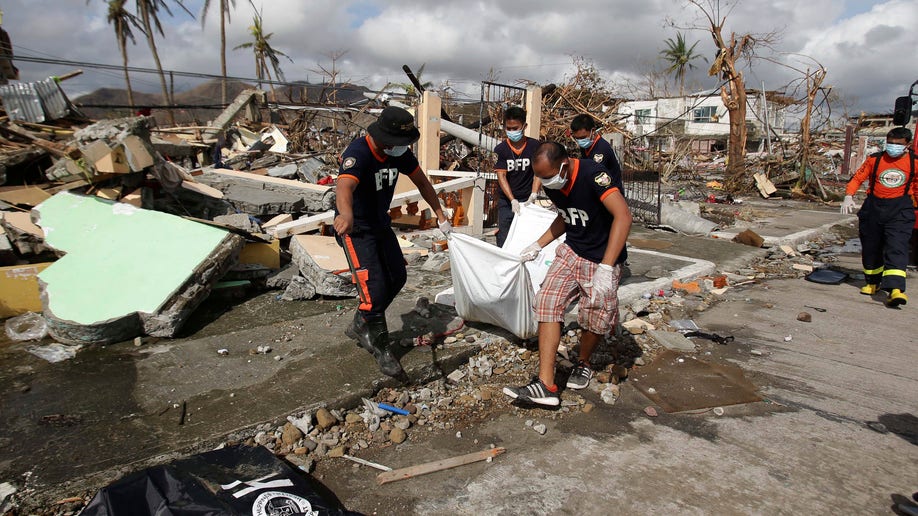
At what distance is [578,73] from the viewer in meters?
12.3

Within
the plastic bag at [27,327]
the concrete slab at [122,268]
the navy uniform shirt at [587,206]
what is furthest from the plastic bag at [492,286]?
the plastic bag at [27,327]

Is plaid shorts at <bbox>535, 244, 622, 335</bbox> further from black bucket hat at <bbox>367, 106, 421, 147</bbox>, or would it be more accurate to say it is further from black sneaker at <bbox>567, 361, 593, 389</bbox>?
black bucket hat at <bbox>367, 106, 421, 147</bbox>

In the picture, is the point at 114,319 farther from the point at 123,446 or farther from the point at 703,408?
the point at 703,408

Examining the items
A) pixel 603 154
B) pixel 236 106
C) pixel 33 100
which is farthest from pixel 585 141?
pixel 236 106

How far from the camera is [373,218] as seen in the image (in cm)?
335

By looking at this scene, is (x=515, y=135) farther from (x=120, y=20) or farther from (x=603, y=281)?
(x=120, y=20)

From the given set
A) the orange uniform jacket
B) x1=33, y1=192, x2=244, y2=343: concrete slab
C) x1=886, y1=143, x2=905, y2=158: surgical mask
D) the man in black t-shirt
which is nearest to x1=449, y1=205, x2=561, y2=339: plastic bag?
the man in black t-shirt

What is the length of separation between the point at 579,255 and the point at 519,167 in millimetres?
2047

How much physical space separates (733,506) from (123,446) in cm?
277

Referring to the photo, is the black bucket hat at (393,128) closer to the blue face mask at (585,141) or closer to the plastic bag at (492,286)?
the plastic bag at (492,286)

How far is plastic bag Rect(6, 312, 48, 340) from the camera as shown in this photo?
3.66 meters

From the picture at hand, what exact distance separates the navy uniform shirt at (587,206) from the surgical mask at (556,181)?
47 millimetres

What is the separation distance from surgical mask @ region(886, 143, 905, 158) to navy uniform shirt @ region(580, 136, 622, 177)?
302cm

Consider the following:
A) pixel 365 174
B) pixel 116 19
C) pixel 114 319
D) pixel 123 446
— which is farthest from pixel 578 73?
pixel 116 19
